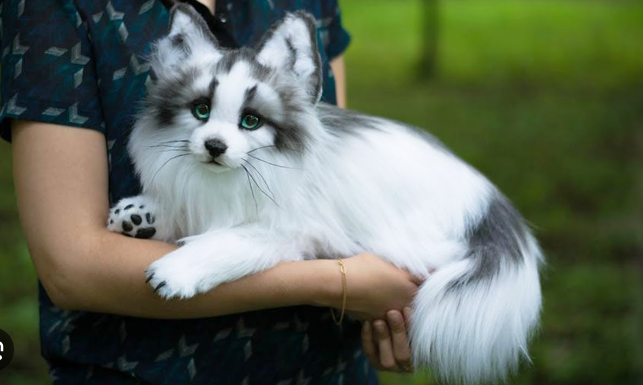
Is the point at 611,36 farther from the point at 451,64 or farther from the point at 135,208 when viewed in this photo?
the point at 135,208

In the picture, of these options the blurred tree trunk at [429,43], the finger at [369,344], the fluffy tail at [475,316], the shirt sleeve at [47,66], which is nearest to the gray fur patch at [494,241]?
the fluffy tail at [475,316]

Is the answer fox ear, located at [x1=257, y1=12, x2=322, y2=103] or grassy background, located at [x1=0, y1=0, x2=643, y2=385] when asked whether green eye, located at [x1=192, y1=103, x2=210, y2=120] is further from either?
grassy background, located at [x1=0, y1=0, x2=643, y2=385]

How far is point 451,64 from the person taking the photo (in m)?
10.4

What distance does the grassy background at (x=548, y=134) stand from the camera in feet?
13.4

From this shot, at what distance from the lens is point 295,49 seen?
174cm

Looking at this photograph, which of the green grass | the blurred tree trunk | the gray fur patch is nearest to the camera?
the gray fur patch

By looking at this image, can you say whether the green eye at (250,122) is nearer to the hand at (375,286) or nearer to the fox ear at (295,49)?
the fox ear at (295,49)

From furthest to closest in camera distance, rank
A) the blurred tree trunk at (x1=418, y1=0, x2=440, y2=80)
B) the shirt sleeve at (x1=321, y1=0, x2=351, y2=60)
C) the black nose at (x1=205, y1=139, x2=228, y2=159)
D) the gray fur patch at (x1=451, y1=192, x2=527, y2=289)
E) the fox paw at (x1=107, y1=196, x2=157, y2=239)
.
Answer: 1. the blurred tree trunk at (x1=418, y1=0, x2=440, y2=80)
2. the shirt sleeve at (x1=321, y1=0, x2=351, y2=60)
3. the gray fur patch at (x1=451, y1=192, x2=527, y2=289)
4. the fox paw at (x1=107, y1=196, x2=157, y2=239)
5. the black nose at (x1=205, y1=139, x2=228, y2=159)

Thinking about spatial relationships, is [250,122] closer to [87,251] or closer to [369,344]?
[87,251]

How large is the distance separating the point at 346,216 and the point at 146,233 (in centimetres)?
44

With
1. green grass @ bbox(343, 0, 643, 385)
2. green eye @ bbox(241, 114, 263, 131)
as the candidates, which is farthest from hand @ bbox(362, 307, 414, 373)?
green grass @ bbox(343, 0, 643, 385)

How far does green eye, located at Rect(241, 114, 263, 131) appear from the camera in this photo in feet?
5.55

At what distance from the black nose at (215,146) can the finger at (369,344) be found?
58 centimetres
